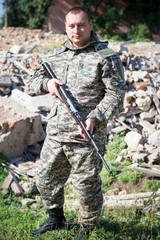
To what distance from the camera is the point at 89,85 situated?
2438mm

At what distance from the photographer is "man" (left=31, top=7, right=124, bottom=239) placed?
238 centimetres

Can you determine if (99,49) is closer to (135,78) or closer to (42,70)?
A: (42,70)

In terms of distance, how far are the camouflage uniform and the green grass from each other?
35 cm

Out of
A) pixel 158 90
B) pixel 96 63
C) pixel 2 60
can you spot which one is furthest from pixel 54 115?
pixel 2 60

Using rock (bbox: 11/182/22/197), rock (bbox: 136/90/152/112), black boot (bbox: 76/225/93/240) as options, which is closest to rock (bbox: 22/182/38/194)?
rock (bbox: 11/182/22/197)

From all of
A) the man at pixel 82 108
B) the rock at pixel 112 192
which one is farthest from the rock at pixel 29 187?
the man at pixel 82 108

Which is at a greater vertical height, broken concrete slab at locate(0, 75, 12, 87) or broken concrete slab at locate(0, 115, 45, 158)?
broken concrete slab at locate(0, 75, 12, 87)

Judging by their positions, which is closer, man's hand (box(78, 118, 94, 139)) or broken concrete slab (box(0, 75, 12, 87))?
man's hand (box(78, 118, 94, 139))

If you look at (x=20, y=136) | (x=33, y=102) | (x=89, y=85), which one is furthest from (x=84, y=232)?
(x=33, y=102)

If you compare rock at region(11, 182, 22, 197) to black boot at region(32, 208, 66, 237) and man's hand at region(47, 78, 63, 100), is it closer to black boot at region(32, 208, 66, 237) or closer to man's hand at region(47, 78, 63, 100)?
black boot at region(32, 208, 66, 237)

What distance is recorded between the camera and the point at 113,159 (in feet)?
16.9

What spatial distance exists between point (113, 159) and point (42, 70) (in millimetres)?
2938

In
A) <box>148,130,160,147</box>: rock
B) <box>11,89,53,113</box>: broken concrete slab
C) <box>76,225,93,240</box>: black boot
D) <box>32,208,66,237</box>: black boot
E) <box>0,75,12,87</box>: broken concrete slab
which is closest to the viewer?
<box>76,225,93,240</box>: black boot

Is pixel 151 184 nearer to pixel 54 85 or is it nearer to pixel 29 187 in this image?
pixel 29 187
